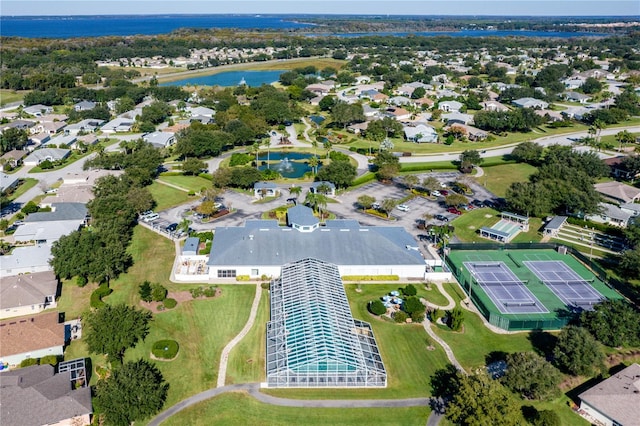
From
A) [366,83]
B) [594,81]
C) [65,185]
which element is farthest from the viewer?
[366,83]

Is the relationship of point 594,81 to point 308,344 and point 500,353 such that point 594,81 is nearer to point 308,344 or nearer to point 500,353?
point 500,353

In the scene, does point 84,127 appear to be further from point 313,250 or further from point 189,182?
point 313,250

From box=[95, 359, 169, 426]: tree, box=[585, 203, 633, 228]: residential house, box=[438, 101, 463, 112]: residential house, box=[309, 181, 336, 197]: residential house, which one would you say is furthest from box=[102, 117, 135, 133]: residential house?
box=[585, 203, 633, 228]: residential house

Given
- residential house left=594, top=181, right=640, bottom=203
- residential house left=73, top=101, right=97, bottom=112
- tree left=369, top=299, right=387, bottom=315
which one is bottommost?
tree left=369, top=299, right=387, bottom=315

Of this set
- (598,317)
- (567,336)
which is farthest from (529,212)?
(567,336)

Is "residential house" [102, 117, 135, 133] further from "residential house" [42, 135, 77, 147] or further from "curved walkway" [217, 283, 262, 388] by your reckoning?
"curved walkway" [217, 283, 262, 388]

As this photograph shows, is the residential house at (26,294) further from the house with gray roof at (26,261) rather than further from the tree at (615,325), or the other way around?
the tree at (615,325)

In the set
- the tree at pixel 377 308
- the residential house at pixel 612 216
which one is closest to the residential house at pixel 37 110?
the tree at pixel 377 308
